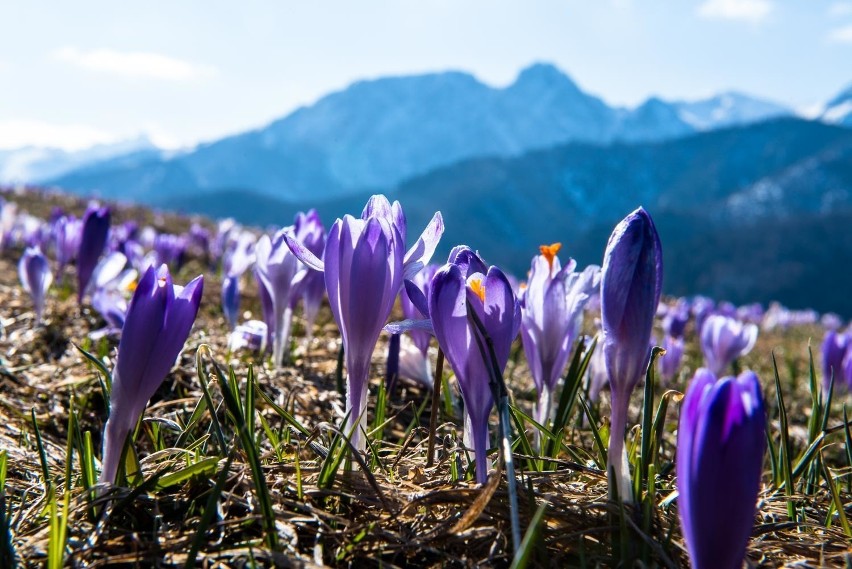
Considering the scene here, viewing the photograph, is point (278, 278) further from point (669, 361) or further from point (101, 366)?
point (669, 361)

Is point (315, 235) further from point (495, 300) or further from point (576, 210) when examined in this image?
point (576, 210)

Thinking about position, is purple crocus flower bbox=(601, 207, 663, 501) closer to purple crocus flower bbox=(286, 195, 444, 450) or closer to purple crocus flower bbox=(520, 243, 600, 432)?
purple crocus flower bbox=(286, 195, 444, 450)

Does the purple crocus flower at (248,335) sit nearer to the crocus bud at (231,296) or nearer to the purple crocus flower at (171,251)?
the crocus bud at (231,296)

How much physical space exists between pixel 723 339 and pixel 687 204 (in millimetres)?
168253

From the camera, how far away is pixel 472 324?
115 centimetres

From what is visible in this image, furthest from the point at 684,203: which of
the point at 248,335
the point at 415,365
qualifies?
the point at 415,365

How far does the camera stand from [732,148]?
165m

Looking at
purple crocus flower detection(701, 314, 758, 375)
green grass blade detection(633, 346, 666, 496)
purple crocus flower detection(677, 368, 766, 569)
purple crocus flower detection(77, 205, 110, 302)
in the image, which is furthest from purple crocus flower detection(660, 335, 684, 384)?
purple crocus flower detection(77, 205, 110, 302)

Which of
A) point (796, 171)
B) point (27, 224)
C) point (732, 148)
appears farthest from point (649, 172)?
point (27, 224)

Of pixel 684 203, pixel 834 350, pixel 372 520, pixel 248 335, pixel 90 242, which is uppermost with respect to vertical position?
pixel 684 203

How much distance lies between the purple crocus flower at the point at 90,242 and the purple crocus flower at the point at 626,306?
9.21 ft

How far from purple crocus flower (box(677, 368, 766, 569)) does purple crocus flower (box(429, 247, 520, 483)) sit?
0.34 meters

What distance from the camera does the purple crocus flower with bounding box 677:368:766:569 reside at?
2.85 feet

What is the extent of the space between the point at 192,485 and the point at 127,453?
133mm
